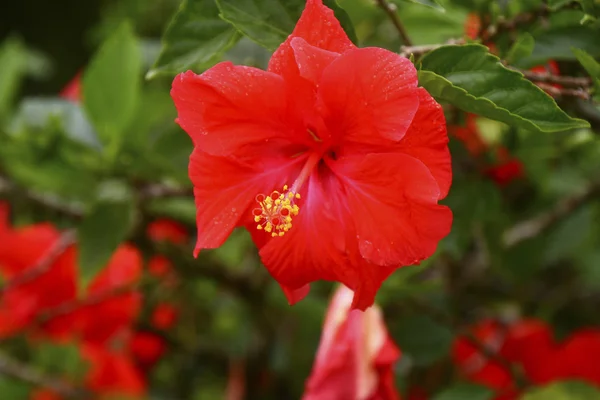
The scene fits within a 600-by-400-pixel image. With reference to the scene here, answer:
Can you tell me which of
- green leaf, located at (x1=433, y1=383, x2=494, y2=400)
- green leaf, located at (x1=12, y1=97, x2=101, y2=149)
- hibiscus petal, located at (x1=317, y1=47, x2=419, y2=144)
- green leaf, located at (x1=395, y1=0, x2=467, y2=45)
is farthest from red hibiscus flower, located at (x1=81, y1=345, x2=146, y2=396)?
hibiscus petal, located at (x1=317, y1=47, x2=419, y2=144)

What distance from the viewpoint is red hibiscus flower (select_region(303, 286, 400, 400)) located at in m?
0.52

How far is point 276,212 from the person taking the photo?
37 centimetres

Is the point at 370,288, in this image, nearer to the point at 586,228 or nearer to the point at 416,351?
the point at 416,351

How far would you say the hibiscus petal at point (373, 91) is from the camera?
0.33 meters

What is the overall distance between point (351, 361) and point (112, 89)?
13.2 inches

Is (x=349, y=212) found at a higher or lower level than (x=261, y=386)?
higher

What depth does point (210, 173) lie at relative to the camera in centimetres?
36

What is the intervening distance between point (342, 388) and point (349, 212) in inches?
7.8

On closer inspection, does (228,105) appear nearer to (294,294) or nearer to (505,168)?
(294,294)

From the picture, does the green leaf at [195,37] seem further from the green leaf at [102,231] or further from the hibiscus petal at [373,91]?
the green leaf at [102,231]

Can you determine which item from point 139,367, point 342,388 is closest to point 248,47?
point 342,388

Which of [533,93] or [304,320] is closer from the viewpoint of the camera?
[533,93]

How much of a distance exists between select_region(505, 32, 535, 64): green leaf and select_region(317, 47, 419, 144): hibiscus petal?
0.10 meters

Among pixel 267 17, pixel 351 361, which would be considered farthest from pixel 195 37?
pixel 351 361
